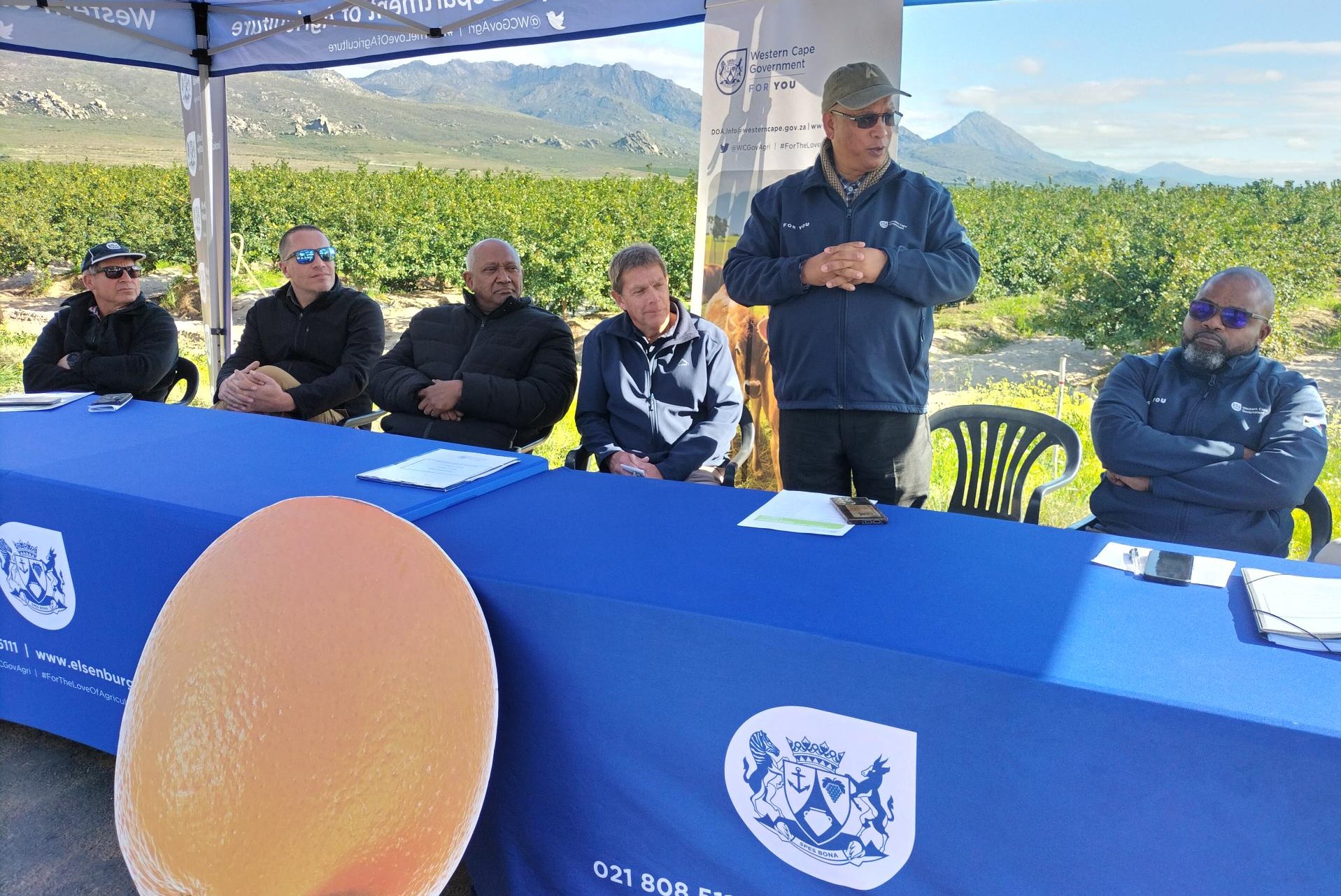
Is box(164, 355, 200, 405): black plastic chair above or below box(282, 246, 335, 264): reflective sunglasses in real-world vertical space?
below

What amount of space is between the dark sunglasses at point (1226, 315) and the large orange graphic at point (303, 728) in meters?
2.30

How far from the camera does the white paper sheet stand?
138 cm

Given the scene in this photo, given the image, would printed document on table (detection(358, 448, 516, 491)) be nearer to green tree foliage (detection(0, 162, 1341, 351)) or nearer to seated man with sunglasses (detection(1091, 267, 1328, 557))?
seated man with sunglasses (detection(1091, 267, 1328, 557))

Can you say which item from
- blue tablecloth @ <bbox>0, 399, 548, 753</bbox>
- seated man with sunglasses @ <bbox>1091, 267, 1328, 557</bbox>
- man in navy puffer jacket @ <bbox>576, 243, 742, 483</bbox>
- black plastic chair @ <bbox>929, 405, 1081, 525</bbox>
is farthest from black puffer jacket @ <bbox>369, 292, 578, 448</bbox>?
seated man with sunglasses @ <bbox>1091, 267, 1328, 557</bbox>

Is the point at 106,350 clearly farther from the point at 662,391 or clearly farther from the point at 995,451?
the point at 995,451

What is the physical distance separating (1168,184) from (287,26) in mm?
9207

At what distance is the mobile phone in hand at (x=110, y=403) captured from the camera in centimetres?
275

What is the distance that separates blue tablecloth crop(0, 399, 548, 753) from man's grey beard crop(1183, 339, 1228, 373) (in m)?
1.84

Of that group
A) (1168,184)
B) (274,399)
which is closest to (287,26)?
(274,399)

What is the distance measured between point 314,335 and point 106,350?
991 mm

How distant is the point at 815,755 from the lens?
3.80ft

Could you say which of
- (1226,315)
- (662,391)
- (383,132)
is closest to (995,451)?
(1226,315)

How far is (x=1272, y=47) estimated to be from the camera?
8000 mm

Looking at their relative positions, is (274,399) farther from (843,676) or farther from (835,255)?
(843,676)
